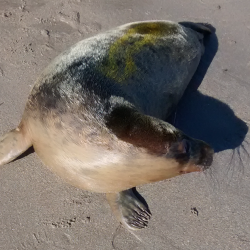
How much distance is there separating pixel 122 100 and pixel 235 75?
1.51m

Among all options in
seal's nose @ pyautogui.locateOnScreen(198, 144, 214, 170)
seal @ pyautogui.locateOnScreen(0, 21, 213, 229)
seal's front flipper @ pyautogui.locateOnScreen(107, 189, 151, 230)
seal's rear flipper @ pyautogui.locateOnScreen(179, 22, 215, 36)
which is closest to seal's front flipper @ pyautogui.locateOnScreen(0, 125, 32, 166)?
seal @ pyautogui.locateOnScreen(0, 21, 213, 229)

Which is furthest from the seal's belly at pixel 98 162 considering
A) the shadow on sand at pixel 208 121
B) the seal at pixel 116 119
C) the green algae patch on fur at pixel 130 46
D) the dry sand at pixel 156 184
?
the shadow on sand at pixel 208 121

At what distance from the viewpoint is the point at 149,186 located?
321 centimetres

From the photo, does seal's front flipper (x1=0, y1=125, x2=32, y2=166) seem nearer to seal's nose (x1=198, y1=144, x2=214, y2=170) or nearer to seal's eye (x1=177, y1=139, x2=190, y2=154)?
seal's eye (x1=177, y1=139, x2=190, y2=154)

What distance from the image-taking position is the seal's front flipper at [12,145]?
3047 mm

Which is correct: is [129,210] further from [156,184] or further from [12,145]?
[12,145]

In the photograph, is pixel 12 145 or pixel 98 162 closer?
pixel 98 162

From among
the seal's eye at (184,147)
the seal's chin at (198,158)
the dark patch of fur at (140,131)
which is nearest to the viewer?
the dark patch of fur at (140,131)

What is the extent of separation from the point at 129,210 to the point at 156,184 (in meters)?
0.34

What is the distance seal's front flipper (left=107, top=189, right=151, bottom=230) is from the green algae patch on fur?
3.11ft

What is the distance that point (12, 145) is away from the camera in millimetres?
3094

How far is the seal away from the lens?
2525 mm

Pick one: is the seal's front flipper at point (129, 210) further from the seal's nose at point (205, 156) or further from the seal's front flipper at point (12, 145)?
the seal's front flipper at point (12, 145)

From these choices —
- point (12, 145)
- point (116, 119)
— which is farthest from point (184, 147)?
point (12, 145)
